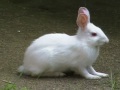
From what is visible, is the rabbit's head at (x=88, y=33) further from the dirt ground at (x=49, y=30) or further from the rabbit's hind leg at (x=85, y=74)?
the dirt ground at (x=49, y=30)

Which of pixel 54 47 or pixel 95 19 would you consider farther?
pixel 95 19

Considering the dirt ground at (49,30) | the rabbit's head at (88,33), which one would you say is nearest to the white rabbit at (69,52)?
the rabbit's head at (88,33)

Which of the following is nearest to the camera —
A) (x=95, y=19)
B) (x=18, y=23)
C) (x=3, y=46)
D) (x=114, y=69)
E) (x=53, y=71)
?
(x=53, y=71)

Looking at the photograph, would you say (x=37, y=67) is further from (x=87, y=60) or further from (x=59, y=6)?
(x=59, y=6)

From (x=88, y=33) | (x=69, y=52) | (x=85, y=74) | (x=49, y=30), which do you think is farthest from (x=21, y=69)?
(x=49, y=30)

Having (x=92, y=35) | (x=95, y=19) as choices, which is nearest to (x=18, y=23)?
(x=95, y=19)

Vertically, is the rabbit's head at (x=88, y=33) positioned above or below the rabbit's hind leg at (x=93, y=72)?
above
